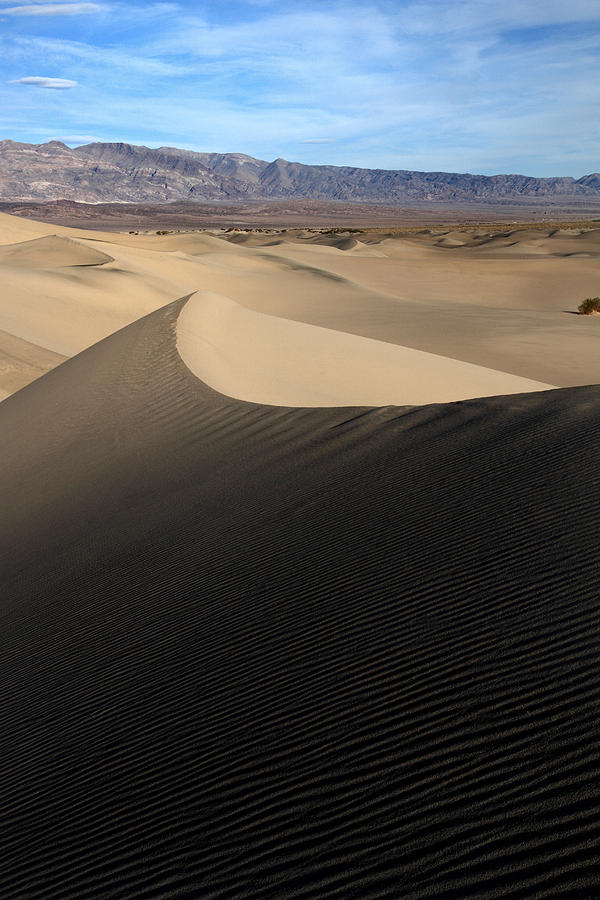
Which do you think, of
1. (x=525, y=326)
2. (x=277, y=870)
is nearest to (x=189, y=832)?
(x=277, y=870)

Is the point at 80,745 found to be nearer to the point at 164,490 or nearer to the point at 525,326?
the point at 164,490

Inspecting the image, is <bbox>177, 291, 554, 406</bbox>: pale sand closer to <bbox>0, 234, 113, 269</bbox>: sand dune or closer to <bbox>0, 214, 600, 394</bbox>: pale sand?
<bbox>0, 214, 600, 394</bbox>: pale sand

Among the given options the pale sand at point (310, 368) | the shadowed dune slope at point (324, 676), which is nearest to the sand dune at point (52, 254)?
the pale sand at point (310, 368)

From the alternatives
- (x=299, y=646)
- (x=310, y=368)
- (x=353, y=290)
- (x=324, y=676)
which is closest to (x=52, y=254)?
(x=353, y=290)

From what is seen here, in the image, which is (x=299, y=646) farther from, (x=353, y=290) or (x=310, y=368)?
(x=353, y=290)

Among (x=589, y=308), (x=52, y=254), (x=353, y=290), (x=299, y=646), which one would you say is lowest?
(x=299, y=646)

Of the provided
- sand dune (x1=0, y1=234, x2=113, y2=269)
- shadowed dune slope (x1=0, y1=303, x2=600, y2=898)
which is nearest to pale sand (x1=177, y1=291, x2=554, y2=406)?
shadowed dune slope (x1=0, y1=303, x2=600, y2=898)
